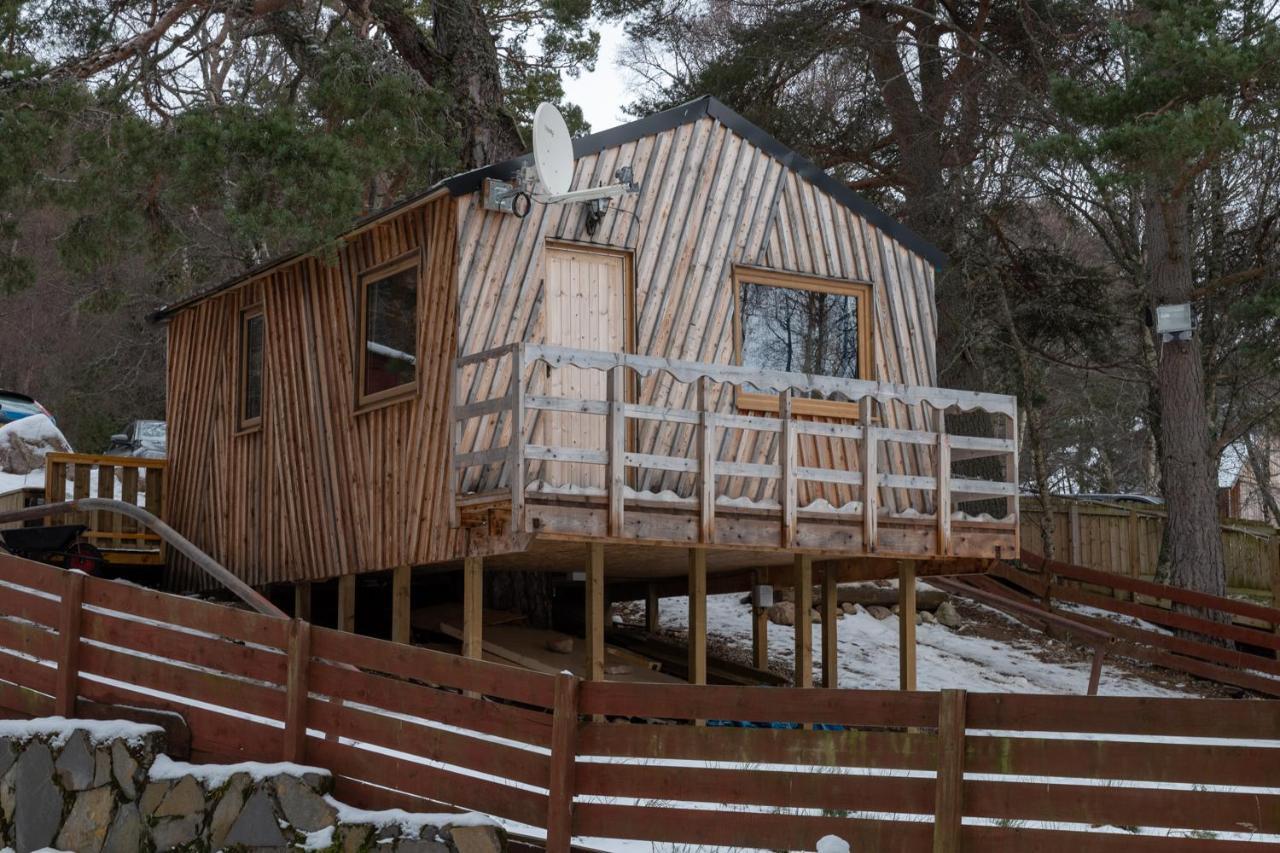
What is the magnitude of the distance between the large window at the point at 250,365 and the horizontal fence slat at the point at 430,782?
23.4 feet

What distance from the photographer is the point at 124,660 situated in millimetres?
10156

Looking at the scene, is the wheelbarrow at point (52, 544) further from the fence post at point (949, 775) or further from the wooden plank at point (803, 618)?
the fence post at point (949, 775)

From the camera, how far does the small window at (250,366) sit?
15.7m

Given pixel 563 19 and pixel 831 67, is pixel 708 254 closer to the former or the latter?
pixel 563 19

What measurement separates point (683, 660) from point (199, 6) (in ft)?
27.6

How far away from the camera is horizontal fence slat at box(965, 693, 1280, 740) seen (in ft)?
21.9

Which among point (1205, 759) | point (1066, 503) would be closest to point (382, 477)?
point (1205, 759)

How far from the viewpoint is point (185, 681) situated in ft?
32.2

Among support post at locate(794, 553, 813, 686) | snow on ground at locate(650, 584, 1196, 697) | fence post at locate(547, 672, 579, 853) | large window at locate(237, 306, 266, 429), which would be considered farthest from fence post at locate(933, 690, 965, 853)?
large window at locate(237, 306, 266, 429)

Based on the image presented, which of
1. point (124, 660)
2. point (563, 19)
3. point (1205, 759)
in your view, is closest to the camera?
point (1205, 759)

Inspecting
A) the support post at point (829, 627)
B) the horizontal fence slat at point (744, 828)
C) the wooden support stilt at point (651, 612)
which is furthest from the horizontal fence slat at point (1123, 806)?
the wooden support stilt at point (651, 612)

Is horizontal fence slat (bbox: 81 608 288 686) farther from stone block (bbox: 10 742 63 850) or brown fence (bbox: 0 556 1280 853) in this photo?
stone block (bbox: 10 742 63 850)

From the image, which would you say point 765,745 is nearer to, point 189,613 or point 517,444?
point 517,444

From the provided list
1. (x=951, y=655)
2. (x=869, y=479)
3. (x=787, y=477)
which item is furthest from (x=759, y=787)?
(x=951, y=655)
